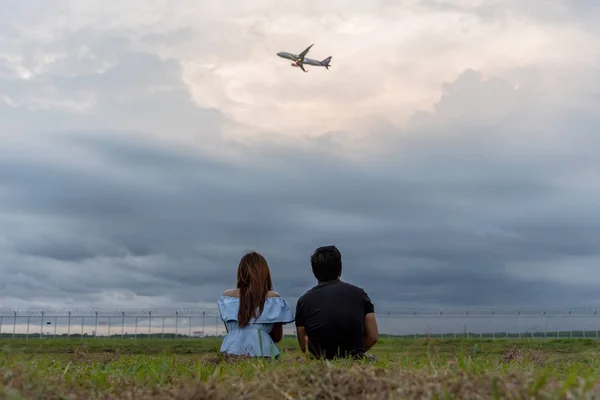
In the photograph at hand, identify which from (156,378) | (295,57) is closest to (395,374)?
(156,378)

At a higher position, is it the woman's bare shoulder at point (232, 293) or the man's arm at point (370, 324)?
the woman's bare shoulder at point (232, 293)

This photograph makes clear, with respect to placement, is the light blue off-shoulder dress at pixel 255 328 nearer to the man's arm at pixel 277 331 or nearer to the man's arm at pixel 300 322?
the man's arm at pixel 277 331

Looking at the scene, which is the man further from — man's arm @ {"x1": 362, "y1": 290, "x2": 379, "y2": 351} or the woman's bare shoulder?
the woman's bare shoulder

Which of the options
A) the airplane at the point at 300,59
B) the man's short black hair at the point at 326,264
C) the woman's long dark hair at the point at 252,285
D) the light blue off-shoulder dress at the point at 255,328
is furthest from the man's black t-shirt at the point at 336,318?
the airplane at the point at 300,59

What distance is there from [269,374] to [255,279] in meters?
3.94

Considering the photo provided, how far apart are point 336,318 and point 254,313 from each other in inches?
55.6

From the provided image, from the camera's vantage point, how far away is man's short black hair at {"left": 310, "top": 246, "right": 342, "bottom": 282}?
8547mm

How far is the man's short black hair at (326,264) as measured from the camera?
8.55 metres

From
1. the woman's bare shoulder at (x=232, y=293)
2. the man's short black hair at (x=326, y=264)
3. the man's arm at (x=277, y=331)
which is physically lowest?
the man's arm at (x=277, y=331)

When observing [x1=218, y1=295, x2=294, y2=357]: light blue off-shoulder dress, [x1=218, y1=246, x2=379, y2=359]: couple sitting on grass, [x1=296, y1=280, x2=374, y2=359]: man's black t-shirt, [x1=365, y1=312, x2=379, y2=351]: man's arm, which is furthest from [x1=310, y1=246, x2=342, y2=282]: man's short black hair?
[x1=218, y1=295, x2=294, y2=357]: light blue off-shoulder dress

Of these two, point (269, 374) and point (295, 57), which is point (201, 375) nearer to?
point (269, 374)

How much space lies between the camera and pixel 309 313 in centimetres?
829

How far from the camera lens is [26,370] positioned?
5.18 metres

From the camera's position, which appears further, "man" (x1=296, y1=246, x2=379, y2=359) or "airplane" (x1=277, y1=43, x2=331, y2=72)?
"airplane" (x1=277, y1=43, x2=331, y2=72)
